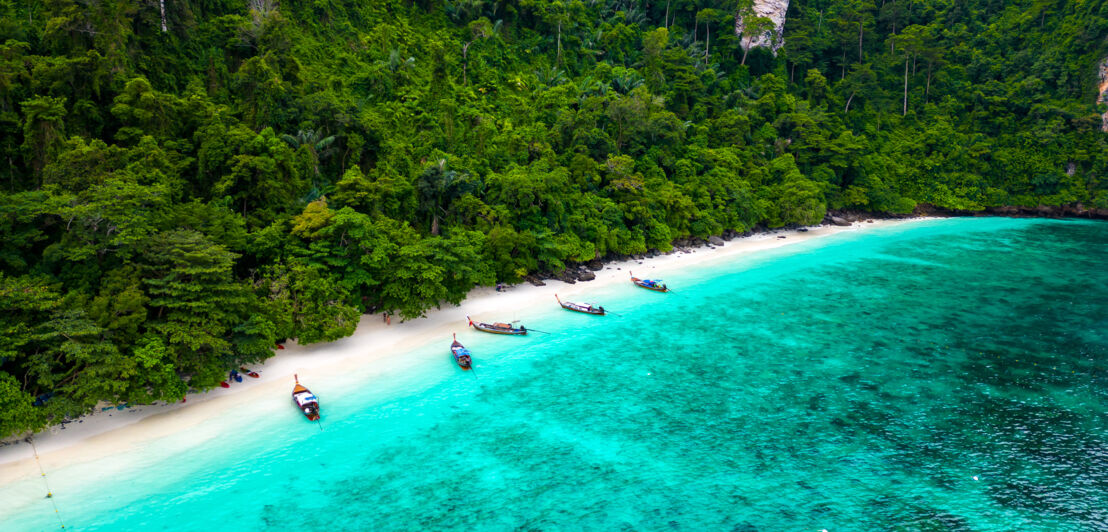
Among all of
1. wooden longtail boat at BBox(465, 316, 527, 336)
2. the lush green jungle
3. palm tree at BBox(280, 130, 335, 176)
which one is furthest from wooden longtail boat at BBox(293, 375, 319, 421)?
palm tree at BBox(280, 130, 335, 176)

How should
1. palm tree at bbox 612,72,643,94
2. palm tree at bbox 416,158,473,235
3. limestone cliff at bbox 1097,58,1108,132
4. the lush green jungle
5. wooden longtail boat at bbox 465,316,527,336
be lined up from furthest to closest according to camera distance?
limestone cliff at bbox 1097,58,1108,132, palm tree at bbox 612,72,643,94, palm tree at bbox 416,158,473,235, wooden longtail boat at bbox 465,316,527,336, the lush green jungle

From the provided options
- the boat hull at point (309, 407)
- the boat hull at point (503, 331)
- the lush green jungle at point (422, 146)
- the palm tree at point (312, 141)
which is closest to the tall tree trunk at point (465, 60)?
the lush green jungle at point (422, 146)

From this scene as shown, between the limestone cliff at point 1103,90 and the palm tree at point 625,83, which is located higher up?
the palm tree at point 625,83

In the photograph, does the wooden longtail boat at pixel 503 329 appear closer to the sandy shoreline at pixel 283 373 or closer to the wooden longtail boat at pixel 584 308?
the sandy shoreline at pixel 283 373

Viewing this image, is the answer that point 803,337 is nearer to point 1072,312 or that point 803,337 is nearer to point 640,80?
point 1072,312

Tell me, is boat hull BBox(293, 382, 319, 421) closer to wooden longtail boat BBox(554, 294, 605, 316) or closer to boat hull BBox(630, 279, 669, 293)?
wooden longtail boat BBox(554, 294, 605, 316)

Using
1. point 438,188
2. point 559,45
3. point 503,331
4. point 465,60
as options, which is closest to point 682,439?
point 503,331

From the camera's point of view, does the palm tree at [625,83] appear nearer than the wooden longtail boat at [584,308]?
No
